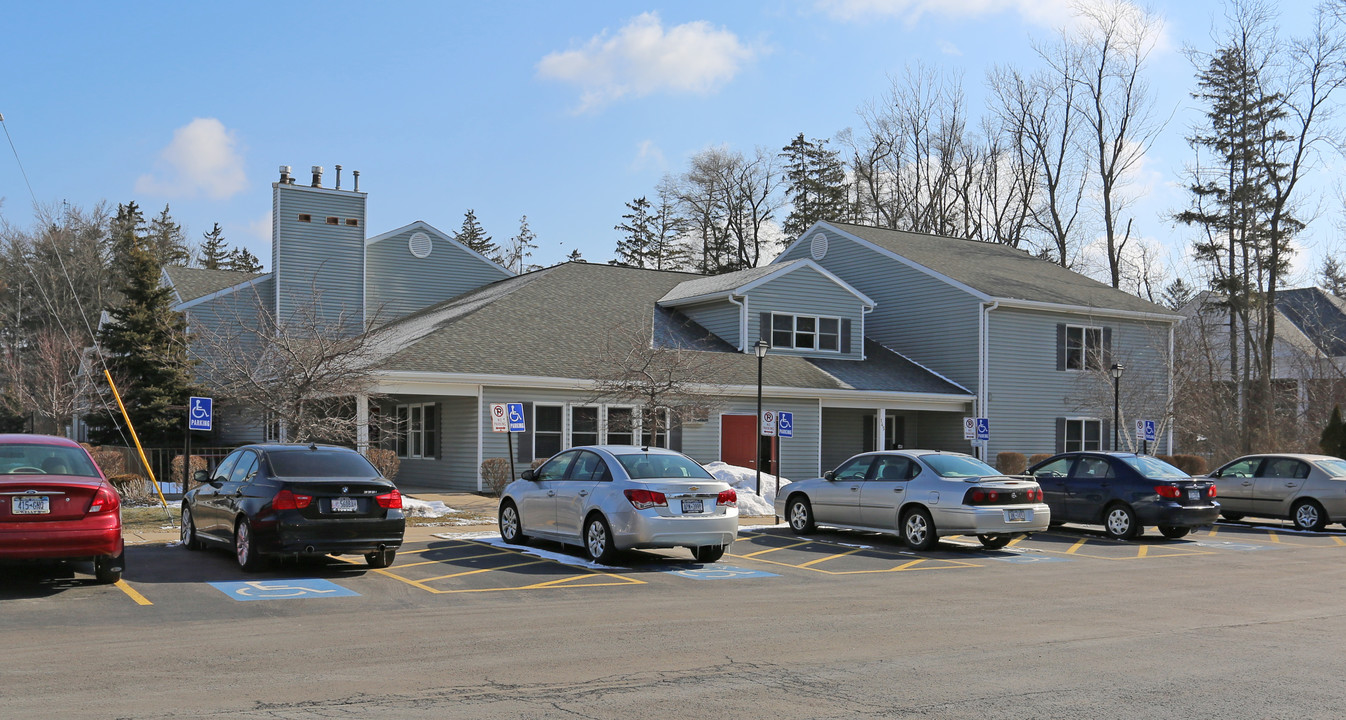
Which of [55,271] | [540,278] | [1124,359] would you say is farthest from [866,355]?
[55,271]

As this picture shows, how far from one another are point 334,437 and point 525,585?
10.8 meters

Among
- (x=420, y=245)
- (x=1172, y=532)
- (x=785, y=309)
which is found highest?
(x=420, y=245)

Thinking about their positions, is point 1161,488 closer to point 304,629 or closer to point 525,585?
point 525,585

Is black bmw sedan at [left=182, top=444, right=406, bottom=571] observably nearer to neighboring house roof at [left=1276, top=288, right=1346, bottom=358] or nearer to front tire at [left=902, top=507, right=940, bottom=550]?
front tire at [left=902, top=507, right=940, bottom=550]

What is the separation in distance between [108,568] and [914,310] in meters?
27.6

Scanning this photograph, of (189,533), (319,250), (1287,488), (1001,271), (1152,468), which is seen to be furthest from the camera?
(1001,271)

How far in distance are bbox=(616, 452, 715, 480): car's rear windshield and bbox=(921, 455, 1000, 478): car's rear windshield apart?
12.9 feet

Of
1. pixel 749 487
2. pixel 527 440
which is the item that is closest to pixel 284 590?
pixel 749 487

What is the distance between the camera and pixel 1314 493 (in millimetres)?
21297

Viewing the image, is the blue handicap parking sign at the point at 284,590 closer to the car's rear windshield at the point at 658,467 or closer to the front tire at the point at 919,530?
the car's rear windshield at the point at 658,467

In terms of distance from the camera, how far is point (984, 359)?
105 ft

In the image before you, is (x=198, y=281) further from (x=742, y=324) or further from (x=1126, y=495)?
(x=1126, y=495)

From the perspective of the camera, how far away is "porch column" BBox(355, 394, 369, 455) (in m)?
22.0

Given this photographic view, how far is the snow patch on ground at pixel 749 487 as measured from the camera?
22250 mm
